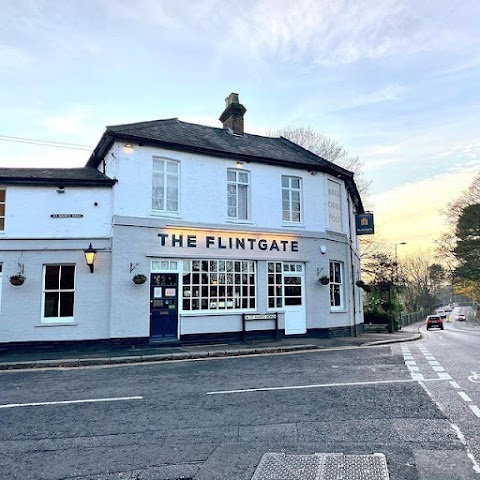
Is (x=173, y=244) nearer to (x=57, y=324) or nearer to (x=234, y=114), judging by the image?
(x=57, y=324)

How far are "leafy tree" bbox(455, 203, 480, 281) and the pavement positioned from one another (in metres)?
38.3

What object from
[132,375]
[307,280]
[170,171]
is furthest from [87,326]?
[307,280]

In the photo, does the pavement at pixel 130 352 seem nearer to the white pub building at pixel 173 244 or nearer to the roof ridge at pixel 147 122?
the white pub building at pixel 173 244

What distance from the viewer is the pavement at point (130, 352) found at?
12.0 metres

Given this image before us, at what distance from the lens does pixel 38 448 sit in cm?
517

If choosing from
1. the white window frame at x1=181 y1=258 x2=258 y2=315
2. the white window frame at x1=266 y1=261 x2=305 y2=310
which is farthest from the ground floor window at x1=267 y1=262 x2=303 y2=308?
the white window frame at x1=181 y1=258 x2=258 y2=315

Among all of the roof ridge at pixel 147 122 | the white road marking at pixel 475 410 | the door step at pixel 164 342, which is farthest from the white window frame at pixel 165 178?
the white road marking at pixel 475 410

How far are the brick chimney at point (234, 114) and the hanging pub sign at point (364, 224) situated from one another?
7742 millimetres

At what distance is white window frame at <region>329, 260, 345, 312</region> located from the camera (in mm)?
19719

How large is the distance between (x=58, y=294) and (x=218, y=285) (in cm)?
566

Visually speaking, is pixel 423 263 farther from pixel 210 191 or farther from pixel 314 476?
pixel 314 476

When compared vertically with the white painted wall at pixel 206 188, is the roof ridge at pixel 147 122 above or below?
above

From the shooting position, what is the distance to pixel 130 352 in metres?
13.7

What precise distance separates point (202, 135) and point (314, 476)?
53.1ft
